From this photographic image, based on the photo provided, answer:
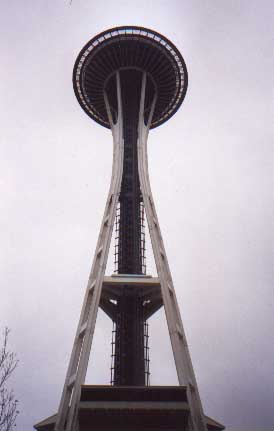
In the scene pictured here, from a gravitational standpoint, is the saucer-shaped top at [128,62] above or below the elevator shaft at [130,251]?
above

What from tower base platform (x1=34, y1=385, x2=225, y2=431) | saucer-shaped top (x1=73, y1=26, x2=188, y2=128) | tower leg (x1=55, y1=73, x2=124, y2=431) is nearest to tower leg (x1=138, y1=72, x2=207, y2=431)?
tower base platform (x1=34, y1=385, x2=225, y2=431)

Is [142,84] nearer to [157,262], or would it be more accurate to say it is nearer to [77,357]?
[157,262]

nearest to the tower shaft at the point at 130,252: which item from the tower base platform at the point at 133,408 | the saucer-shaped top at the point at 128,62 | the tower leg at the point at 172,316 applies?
the saucer-shaped top at the point at 128,62

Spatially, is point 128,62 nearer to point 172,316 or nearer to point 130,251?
point 130,251

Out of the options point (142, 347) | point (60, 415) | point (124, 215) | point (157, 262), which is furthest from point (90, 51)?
point (60, 415)

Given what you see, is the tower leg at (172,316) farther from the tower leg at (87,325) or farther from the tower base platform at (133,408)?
the tower leg at (87,325)

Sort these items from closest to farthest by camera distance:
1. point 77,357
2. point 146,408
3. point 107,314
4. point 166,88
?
point 146,408 → point 77,357 → point 107,314 → point 166,88
